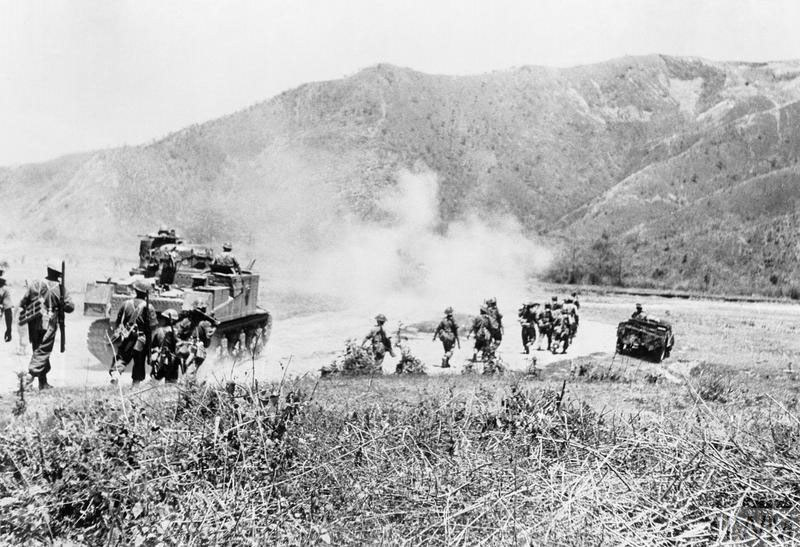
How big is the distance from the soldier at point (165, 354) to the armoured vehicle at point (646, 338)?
10454 millimetres

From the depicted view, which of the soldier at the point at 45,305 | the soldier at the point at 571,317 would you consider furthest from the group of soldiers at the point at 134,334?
the soldier at the point at 571,317

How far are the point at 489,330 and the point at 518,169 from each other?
48.4 metres

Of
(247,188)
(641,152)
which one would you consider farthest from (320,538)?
(641,152)

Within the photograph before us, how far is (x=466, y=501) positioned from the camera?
4062 millimetres

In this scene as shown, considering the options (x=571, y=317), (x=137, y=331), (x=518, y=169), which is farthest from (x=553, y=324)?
(x=518, y=169)

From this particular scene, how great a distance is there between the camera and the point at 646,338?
16062 millimetres

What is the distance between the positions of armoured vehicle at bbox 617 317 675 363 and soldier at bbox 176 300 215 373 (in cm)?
950

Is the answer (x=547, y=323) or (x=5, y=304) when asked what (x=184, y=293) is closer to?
(x=5, y=304)

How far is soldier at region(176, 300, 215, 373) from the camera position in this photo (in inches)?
A: 421

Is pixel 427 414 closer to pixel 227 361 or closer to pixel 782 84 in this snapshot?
pixel 227 361

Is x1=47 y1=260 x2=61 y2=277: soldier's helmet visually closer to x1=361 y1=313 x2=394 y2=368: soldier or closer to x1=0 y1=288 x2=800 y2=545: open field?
x1=0 y1=288 x2=800 y2=545: open field

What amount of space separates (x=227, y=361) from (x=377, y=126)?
46.2 meters

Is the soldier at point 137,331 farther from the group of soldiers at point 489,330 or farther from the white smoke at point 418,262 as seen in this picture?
the white smoke at point 418,262

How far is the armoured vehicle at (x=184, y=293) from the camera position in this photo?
1323cm
